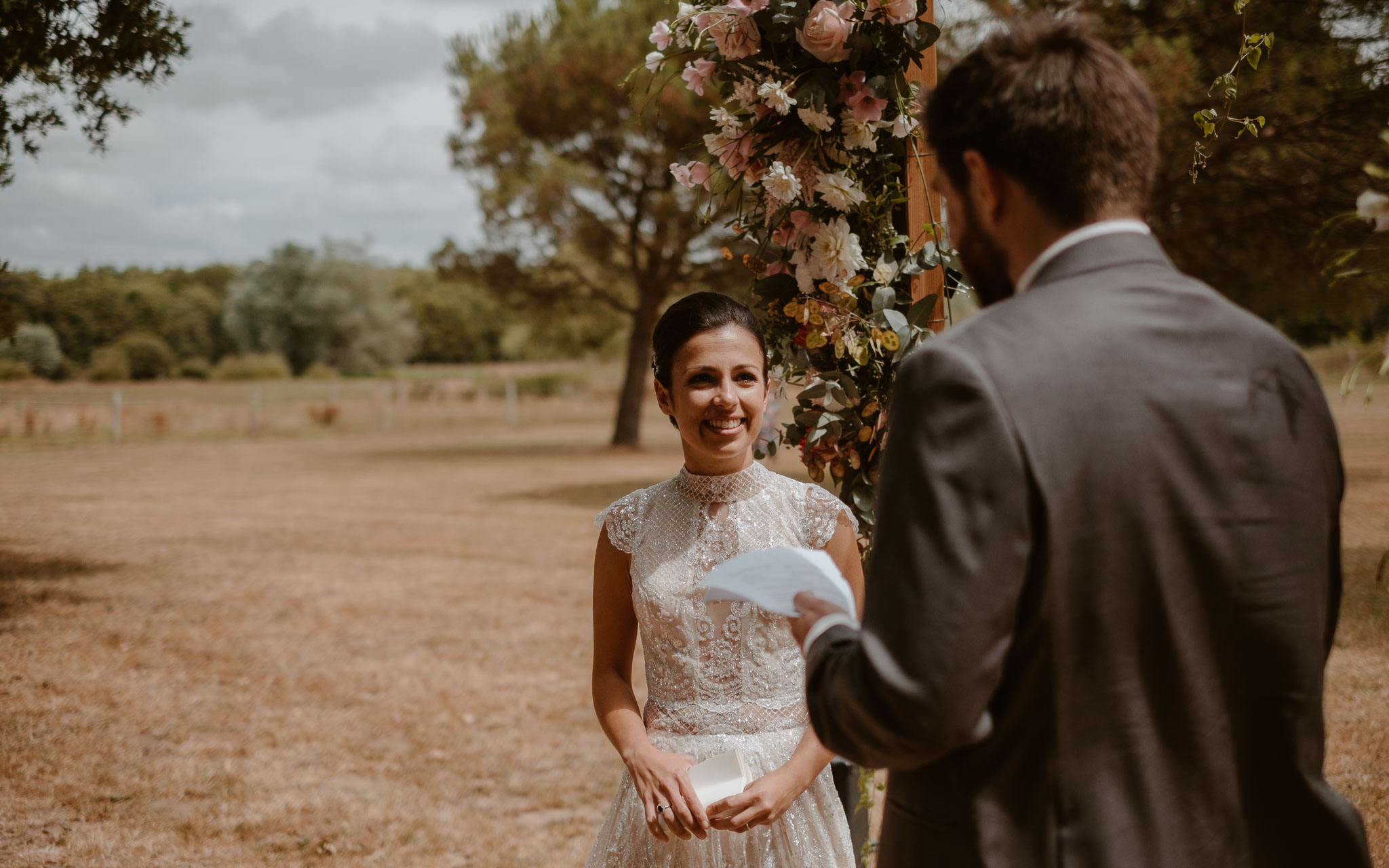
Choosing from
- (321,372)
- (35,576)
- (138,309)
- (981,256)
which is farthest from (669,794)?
(138,309)

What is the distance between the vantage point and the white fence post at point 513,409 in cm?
3741

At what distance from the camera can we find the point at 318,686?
6.84m

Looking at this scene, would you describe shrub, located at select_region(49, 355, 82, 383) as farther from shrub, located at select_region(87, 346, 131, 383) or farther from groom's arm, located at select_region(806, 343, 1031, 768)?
groom's arm, located at select_region(806, 343, 1031, 768)

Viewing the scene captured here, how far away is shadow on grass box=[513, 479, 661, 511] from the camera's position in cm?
1578

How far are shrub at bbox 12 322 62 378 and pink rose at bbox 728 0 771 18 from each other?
31.2 meters

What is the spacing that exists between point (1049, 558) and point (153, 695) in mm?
6767

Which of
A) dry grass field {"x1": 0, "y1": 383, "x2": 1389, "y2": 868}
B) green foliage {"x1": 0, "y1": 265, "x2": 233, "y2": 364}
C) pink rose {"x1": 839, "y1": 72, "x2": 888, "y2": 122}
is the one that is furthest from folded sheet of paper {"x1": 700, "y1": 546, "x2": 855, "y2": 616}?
green foliage {"x1": 0, "y1": 265, "x2": 233, "y2": 364}

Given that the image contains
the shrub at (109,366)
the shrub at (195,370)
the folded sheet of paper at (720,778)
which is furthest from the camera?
the shrub at (195,370)

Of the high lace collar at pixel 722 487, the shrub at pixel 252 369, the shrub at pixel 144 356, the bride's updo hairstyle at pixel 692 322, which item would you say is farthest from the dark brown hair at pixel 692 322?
the shrub at pixel 252 369

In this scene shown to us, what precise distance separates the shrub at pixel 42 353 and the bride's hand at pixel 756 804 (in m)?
31.9

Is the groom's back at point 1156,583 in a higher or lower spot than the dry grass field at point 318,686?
higher

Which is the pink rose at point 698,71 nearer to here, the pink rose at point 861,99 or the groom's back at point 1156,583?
the pink rose at point 861,99

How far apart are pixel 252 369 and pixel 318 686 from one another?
51844mm

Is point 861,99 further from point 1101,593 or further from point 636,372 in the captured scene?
point 636,372
